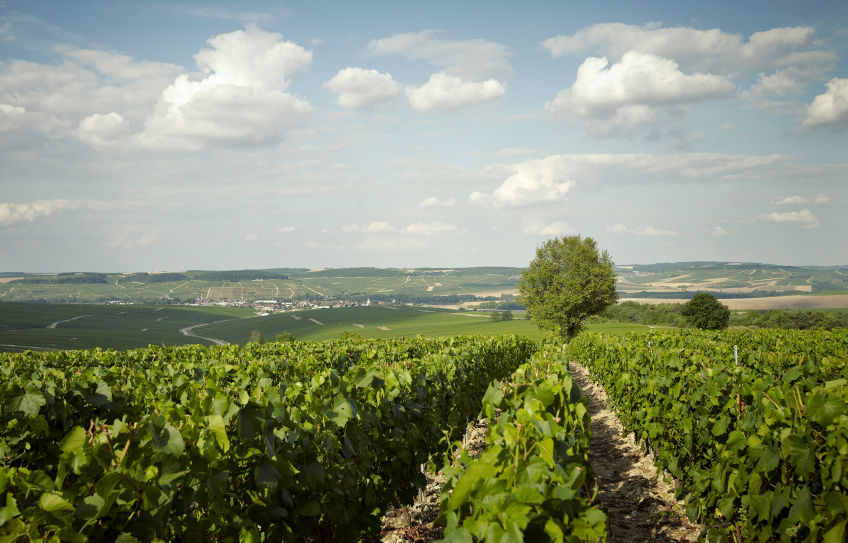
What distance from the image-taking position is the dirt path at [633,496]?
5832 mm

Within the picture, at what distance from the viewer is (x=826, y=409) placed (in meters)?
3.10

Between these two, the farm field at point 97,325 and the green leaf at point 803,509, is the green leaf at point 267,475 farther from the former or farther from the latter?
the farm field at point 97,325

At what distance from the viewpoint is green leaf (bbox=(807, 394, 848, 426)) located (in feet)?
10.0

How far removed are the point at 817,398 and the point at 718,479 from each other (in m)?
2.15

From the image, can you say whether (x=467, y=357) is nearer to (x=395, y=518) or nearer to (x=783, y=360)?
(x=395, y=518)

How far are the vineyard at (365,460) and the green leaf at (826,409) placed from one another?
1cm

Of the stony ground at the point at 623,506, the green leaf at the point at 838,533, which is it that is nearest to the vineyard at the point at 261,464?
the stony ground at the point at 623,506

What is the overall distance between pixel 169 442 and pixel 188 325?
373 ft

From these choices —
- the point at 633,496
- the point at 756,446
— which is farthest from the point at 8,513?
the point at 633,496

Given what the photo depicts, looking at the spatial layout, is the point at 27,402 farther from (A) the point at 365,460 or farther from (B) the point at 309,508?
(A) the point at 365,460

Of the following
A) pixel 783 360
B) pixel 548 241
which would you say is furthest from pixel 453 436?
pixel 548 241

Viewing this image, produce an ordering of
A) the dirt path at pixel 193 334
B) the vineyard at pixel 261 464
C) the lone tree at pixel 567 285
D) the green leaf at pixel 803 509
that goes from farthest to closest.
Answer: the dirt path at pixel 193 334 → the lone tree at pixel 567 285 → the green leaf at pixel 803 509 → the vineyard at pixel 261 464

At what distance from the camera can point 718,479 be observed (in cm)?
478

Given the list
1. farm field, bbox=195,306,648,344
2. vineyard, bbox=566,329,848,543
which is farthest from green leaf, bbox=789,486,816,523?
farm field, bbox=195,306,648,344
